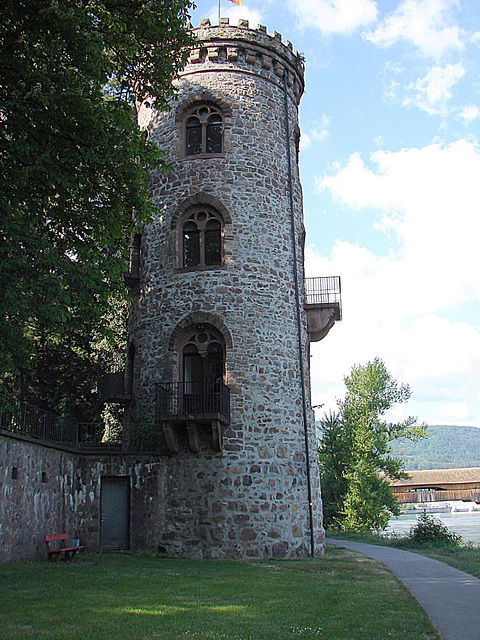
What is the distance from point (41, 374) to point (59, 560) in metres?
13.4

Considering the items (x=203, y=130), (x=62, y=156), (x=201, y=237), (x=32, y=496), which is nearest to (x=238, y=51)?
(x=203, y=130)

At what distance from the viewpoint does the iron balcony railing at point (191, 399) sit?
17625mm

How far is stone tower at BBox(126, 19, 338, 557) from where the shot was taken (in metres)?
17.5

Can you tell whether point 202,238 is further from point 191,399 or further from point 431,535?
point 431,535

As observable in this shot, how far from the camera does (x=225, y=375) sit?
59.9ft

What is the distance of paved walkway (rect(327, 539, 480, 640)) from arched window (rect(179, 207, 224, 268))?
33.1 feet

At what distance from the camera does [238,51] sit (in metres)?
21.2

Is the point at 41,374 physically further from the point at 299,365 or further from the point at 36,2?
the point at 36,2

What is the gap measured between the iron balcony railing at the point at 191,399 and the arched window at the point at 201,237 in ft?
12.6

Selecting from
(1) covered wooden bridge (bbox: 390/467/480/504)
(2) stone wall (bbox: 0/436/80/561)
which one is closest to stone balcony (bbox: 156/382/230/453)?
(2) stone wall (bbox: 0/436/80/561)

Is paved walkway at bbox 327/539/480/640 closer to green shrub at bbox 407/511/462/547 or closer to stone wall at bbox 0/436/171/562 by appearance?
green shrub at bbox 407/511/462/547

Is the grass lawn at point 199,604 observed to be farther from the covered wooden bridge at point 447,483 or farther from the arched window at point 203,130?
the covered wooden bridge at point 447,483

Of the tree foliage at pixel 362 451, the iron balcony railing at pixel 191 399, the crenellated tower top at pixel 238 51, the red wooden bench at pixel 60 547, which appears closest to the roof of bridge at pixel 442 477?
the tree foliage at pixel 362 451

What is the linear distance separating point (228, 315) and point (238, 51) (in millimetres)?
9219
